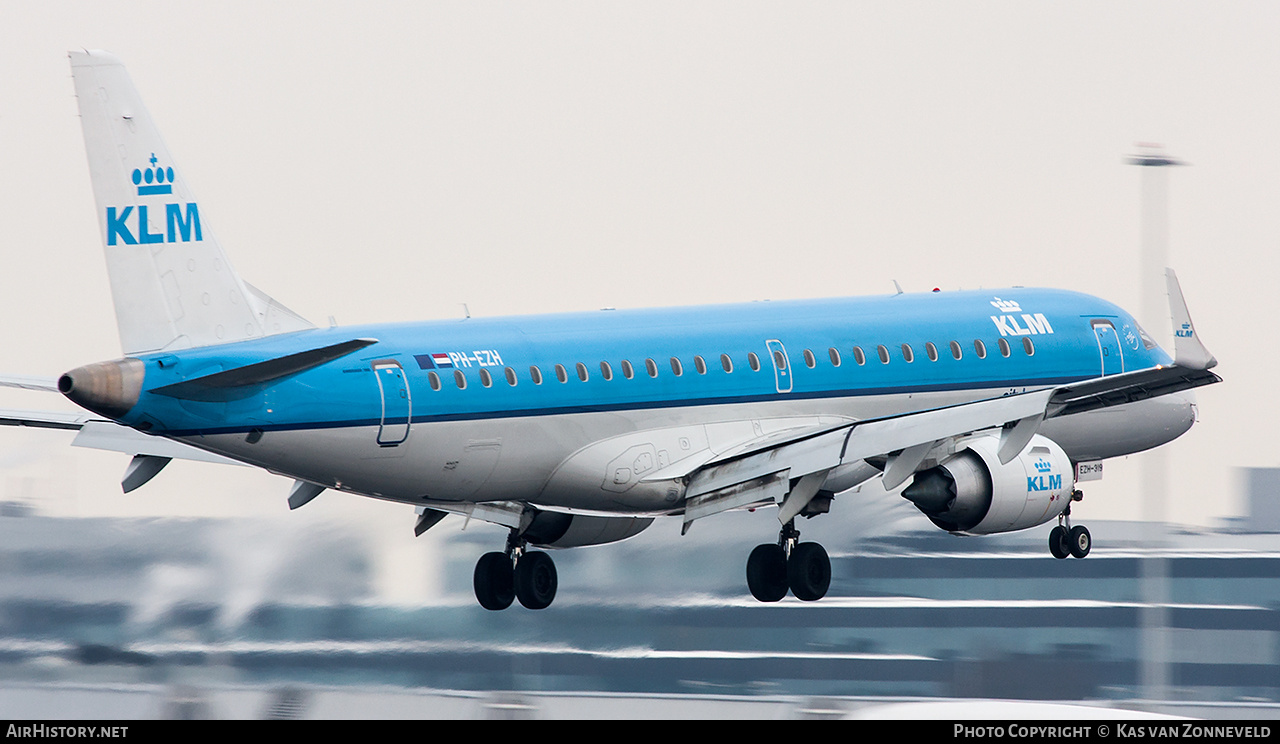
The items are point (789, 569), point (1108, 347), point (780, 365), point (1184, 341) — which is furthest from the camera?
point (1108, 347)

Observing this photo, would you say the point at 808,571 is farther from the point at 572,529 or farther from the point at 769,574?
the point at 572,529

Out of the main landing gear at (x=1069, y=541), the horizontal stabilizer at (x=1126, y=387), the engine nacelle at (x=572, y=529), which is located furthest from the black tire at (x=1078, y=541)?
the engine nacelle at (x=572, y=529)

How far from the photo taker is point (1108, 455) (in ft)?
140

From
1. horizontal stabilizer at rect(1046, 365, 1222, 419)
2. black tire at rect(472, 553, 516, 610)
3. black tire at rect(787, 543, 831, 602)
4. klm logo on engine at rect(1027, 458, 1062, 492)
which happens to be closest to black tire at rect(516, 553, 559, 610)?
black tire at rect(472, 553, 516, 610)

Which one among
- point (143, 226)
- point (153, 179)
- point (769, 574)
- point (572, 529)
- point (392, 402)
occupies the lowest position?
point (769, 574)

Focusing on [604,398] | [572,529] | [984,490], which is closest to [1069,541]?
[984,490]

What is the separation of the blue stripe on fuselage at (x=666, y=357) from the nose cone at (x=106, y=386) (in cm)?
25

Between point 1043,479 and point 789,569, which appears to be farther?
point 789,569

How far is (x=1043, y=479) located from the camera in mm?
36625

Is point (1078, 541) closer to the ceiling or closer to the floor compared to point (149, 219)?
closer to the floor

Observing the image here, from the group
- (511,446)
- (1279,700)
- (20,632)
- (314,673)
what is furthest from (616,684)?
(1279,700)

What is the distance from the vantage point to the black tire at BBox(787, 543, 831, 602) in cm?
3781

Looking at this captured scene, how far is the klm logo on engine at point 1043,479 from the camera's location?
36.4 metres

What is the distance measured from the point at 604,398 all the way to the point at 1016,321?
10.6 m
